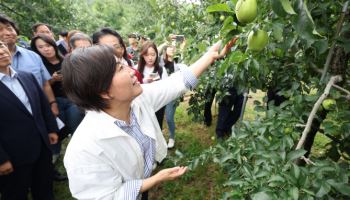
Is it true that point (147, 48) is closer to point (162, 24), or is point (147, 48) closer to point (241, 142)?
point (162, 24)

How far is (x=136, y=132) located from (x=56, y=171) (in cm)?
203

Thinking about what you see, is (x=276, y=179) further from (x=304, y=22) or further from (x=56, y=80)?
(x=56, y=80)

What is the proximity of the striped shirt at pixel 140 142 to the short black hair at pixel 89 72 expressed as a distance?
0.18 m

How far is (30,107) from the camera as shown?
2033mm

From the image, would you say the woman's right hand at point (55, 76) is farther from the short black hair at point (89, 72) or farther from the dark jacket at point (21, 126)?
the short black hair at point (89, 72)

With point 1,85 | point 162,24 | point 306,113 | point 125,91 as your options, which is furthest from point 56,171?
point 306,113

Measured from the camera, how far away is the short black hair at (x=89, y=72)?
121 centimetres

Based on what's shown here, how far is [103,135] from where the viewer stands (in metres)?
1.21

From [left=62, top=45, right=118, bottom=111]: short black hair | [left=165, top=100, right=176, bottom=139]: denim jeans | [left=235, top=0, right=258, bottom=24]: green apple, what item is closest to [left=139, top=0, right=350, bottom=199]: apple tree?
[left=235, top=0, right=258, bottom=24]: green apple

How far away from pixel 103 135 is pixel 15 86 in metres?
1.12

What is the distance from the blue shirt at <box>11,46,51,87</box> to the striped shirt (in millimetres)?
1377

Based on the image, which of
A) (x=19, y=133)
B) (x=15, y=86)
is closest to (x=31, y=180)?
(x=19, y=133)

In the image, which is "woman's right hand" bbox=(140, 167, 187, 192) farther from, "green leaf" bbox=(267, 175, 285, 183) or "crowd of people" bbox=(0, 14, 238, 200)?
"green leaf" bbox=(267, 175, 285, 183)

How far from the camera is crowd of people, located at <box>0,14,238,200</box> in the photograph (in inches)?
47.6
